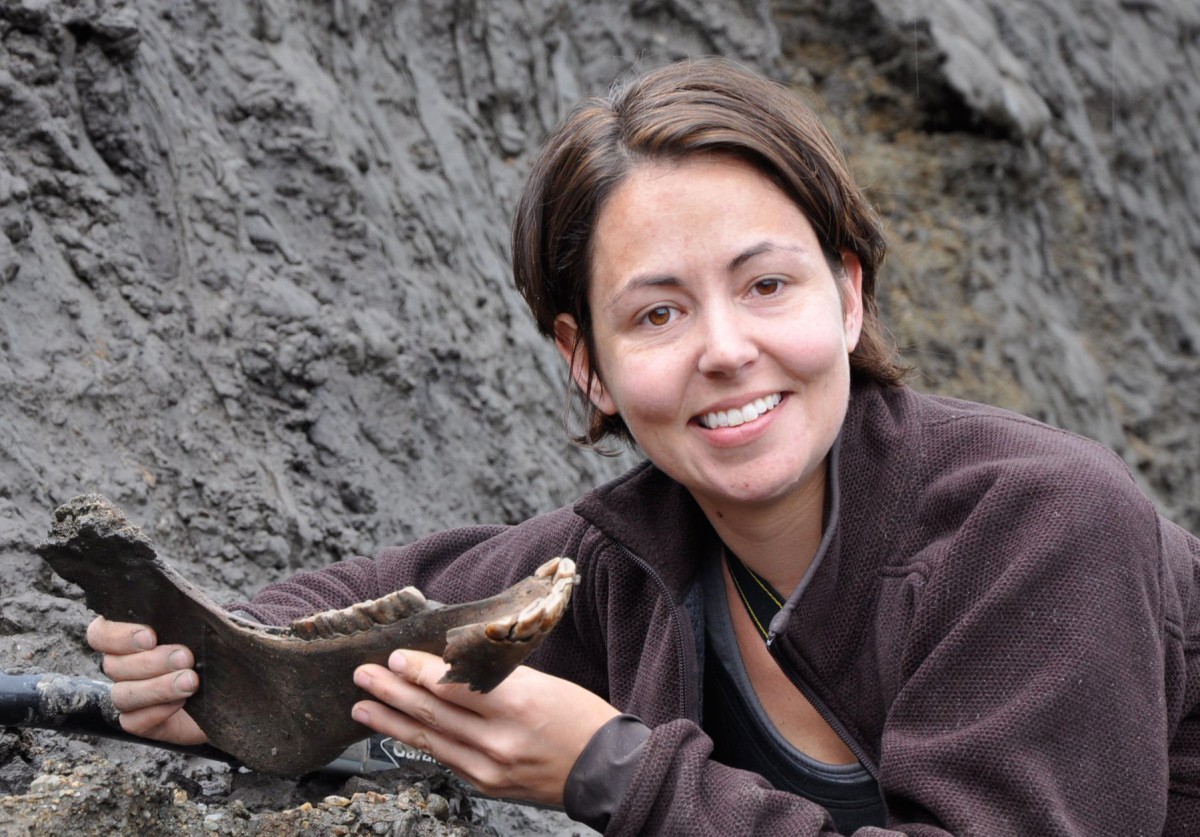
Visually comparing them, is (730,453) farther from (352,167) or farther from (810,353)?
(352,167)

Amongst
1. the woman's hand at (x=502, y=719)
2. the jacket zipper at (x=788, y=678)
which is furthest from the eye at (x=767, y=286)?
the woman's hand at (x=502, y=719)

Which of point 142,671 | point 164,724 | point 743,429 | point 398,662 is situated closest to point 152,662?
point 142,671

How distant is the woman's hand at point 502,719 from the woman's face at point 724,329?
0.40 metres

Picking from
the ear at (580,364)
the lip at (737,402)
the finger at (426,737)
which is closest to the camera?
the finger at (426,737)

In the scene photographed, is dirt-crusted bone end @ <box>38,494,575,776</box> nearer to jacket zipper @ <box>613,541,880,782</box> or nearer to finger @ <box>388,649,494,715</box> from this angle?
finger @ <box>388,649,494,715</box>

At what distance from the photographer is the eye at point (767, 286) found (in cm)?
193

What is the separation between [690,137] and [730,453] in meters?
0.47

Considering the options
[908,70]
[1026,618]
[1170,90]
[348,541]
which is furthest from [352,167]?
[1170,90]

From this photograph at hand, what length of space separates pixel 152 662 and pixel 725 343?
3.18 feet

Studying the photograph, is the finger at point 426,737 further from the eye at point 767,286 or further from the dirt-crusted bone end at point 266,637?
the eye at point 767,286

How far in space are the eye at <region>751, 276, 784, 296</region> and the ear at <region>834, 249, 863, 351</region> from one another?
176mm

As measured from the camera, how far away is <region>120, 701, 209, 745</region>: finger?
2.03 meters

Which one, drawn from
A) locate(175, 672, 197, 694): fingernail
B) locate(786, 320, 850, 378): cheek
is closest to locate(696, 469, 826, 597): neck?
locate(786, 320, 850, 378): cheek

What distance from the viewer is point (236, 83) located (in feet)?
11.8
